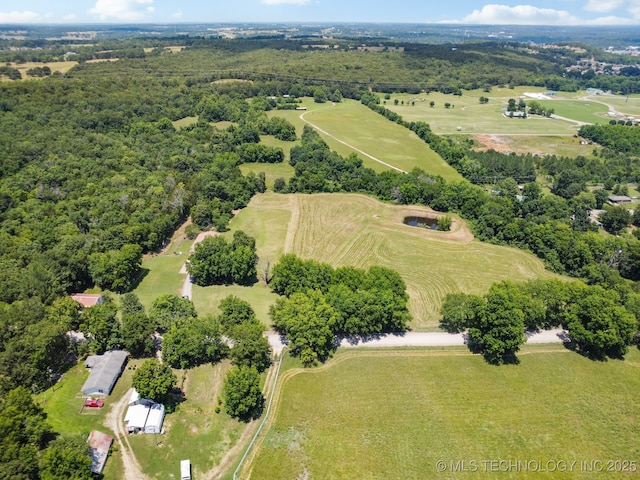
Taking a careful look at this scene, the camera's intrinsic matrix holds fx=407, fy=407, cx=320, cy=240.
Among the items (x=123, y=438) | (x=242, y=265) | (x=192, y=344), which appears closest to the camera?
(x=123, y=438)

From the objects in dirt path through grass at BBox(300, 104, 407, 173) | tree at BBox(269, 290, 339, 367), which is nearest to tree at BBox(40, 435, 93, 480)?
tree at BBox(269, 290, 339, 367)

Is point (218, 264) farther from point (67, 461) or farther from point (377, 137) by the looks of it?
point (377, 137)

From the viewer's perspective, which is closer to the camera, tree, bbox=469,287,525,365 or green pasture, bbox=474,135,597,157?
tree, bbox=469,287,525,365

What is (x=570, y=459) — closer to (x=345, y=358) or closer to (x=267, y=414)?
(x=345, y=358)

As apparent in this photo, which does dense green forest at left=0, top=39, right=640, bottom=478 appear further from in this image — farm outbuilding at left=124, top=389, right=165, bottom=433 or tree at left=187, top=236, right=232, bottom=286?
farm outbuilding at left=124, top=389, right=165, bottom=433

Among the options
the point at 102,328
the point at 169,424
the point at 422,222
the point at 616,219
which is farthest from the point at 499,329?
the point at 616,219

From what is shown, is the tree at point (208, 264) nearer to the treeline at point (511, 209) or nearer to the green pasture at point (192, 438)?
the green pasture at point (192, 438)
